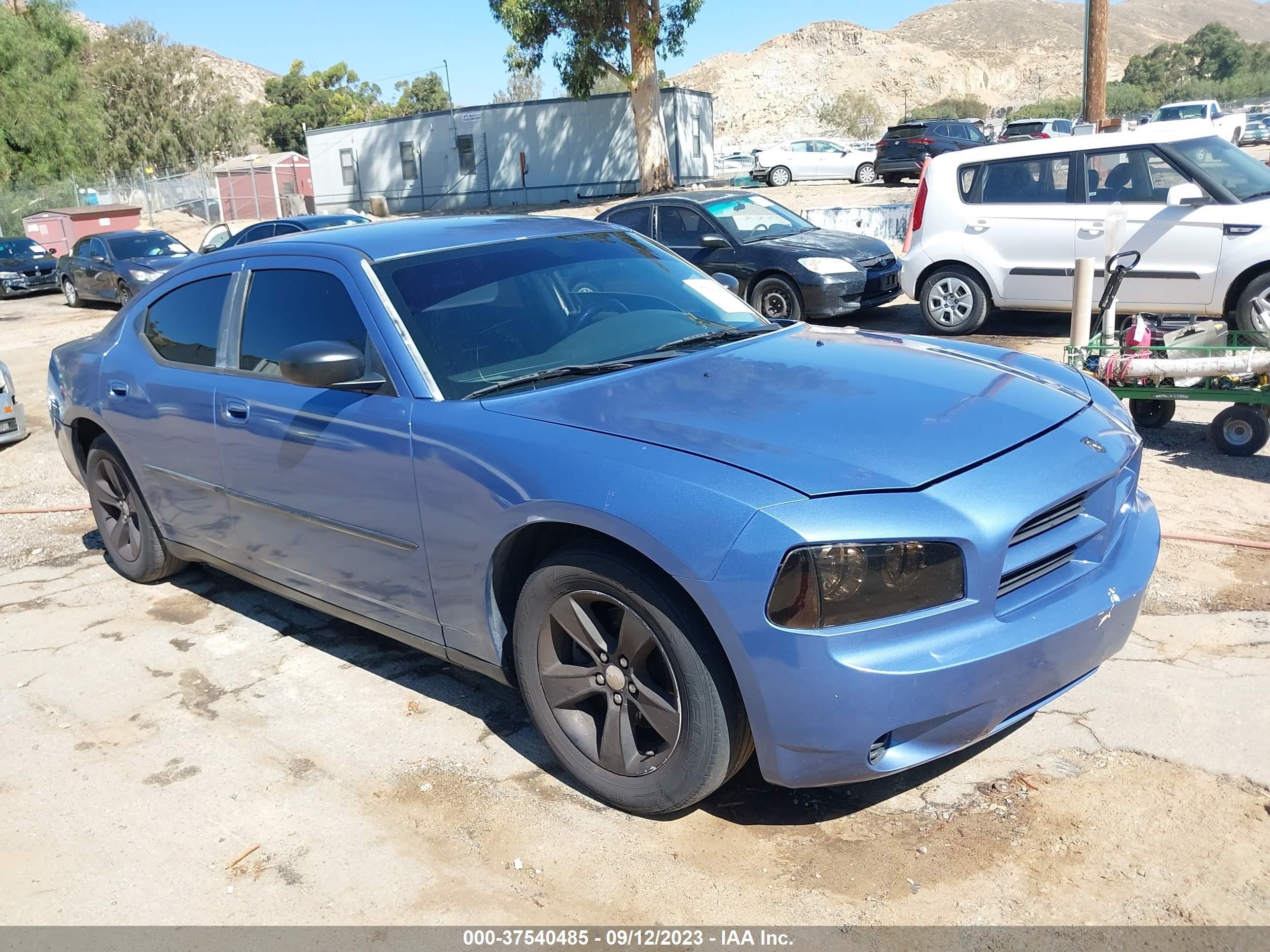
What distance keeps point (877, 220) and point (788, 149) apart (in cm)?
1558

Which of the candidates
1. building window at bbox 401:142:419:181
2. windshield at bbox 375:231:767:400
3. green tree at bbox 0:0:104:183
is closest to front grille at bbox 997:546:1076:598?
windshield at bbox 375:231:767:400

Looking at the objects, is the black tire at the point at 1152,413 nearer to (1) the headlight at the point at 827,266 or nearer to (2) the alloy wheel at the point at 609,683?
(1) the headlight at the point at 827,266

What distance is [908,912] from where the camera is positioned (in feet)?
8.82

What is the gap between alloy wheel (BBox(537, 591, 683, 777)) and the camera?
9.68 feet

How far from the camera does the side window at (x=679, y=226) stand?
1212cm

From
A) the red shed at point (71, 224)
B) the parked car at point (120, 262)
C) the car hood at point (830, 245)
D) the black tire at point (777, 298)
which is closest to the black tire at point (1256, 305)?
the car hood at point (830, 245)

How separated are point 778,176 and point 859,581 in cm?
3107

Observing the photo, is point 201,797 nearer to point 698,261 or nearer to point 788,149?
point 698,261

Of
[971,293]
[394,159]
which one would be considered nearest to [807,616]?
[971,293]

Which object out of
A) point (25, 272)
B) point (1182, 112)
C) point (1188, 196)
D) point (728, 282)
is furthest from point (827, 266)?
point (1182, 112)

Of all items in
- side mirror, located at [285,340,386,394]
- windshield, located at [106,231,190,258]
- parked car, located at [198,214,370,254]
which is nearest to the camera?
side mirror, located at [285,340,386,394]

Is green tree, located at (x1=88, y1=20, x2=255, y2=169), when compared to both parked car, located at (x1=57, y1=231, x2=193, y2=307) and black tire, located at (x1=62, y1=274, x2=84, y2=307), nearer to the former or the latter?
black tire, located at (x1=62, y1=274, x2=84, y2=307)

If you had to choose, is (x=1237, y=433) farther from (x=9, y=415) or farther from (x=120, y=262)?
(x=120, y=262)

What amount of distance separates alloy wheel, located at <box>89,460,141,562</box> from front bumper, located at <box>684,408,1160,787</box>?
3.64 metres
